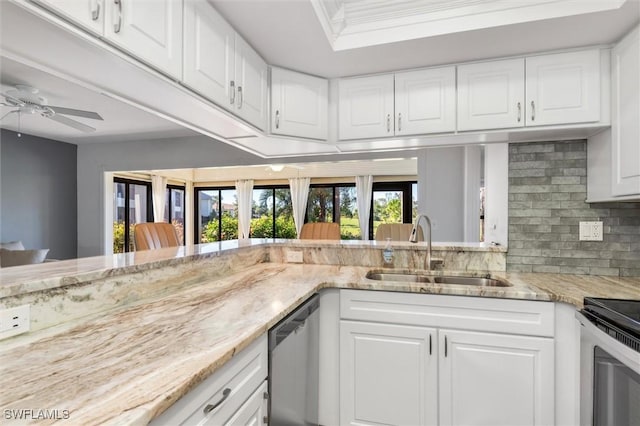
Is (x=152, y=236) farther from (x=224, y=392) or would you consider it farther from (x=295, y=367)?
(x=224, y=392)

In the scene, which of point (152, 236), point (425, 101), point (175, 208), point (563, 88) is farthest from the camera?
point (175, 208)

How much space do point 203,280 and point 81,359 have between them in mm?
964

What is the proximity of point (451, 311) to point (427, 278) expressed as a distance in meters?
0.39

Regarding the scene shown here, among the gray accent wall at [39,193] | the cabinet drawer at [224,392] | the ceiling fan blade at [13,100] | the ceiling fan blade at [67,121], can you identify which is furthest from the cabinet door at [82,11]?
the gray accent wall at [39,193]

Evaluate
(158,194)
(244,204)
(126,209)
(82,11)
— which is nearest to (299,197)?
(244,204)

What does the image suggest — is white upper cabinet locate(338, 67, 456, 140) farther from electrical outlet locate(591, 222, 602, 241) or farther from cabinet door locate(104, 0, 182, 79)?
cabinet door locate(104, 0, 182, 79)

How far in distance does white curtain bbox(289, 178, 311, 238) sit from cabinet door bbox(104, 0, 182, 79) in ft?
18.2

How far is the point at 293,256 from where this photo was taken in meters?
2.49

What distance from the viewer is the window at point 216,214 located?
7711 mm

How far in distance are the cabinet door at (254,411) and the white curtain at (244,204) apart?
21.0ft

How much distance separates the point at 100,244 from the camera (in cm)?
541

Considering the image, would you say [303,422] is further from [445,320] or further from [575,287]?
[575,287]

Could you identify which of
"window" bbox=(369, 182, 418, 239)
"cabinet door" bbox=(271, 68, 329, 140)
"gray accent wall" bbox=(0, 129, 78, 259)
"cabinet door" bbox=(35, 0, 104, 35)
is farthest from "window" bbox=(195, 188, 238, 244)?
Result: "cabinet door" bbox=(35, 0, 104, 35)

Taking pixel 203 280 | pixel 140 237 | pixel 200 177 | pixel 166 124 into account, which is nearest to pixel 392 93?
pixel 203 280
